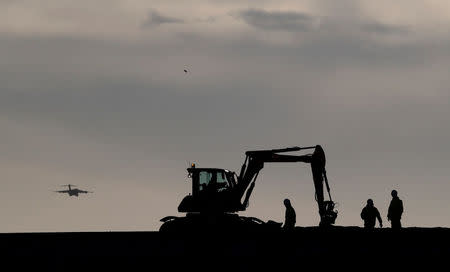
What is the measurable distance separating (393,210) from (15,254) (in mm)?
16480

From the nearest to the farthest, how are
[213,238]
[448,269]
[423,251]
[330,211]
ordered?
[448,269] → [423,251] → [213,238] → [330,211]

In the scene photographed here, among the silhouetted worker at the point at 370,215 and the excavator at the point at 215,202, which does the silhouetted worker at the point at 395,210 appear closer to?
the silhouetted worker at the point at 370,215

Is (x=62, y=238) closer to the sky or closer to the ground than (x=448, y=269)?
closer to the sky

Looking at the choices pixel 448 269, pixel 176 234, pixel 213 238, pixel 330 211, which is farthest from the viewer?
pixel 330 211

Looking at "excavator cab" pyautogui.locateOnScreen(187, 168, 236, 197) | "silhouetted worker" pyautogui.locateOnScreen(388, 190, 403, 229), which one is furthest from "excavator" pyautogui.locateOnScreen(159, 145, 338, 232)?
"silhouetted worker" pyautogui.locateOnScreen(388, 190, 403, 229)

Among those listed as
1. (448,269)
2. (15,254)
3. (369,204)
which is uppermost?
(369,204)

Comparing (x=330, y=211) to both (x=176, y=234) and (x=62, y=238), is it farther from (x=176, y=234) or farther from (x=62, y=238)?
(x=62, y=238)

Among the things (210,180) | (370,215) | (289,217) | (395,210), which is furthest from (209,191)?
(395,210)

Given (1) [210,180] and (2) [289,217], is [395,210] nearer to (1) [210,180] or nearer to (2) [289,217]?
(2) [289,217]

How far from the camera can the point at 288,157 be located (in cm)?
5425

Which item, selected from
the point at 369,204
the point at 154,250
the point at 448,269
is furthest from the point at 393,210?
the point at 448,269

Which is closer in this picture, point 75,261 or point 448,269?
point 448,269

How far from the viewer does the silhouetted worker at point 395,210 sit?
45594mm

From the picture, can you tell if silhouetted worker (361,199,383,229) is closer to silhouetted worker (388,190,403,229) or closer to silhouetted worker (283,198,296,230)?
silhouetted worker (388,190,403,229)
